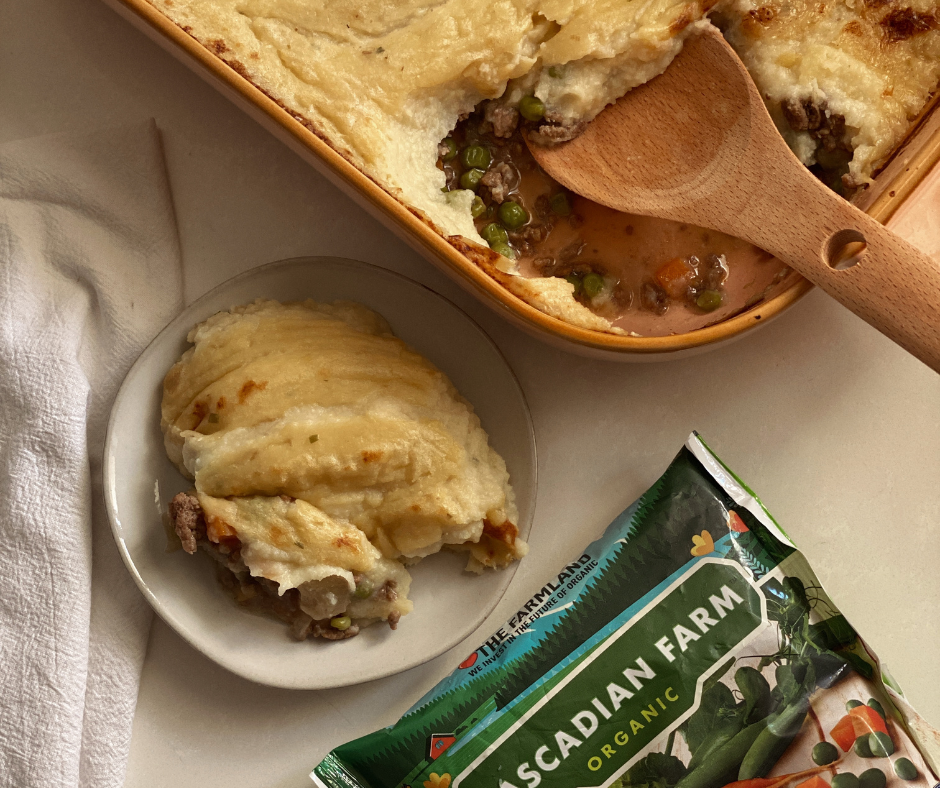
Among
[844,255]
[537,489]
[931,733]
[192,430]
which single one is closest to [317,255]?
[192,430]

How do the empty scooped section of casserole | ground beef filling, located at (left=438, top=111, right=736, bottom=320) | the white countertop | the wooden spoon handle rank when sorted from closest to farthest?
the wooden spoon handle
the empty scooped section of casserole
ground beef filling, located at (left=438, top=111, right=736, bottom=320)
the white countertop

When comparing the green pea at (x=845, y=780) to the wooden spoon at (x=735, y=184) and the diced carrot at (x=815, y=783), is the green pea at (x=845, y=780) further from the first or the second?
the wooden spoon at (x=735, y=184)

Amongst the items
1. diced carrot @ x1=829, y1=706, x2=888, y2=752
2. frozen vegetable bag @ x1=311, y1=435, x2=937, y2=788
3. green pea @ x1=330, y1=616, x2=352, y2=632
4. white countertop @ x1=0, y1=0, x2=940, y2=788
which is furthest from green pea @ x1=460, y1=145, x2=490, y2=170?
diced carrot @ x1=829, y1=706, x2=888, y2=752

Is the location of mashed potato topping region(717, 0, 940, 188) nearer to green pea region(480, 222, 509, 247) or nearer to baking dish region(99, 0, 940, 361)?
baking dish region(99, 0, 940, 361)

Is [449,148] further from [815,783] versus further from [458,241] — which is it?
[815,783]

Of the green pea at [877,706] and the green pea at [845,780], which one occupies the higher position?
the green pea at [877,706]

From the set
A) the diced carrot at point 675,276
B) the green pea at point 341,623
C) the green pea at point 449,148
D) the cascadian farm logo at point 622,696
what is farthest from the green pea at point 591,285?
the green pea at point 341,623
